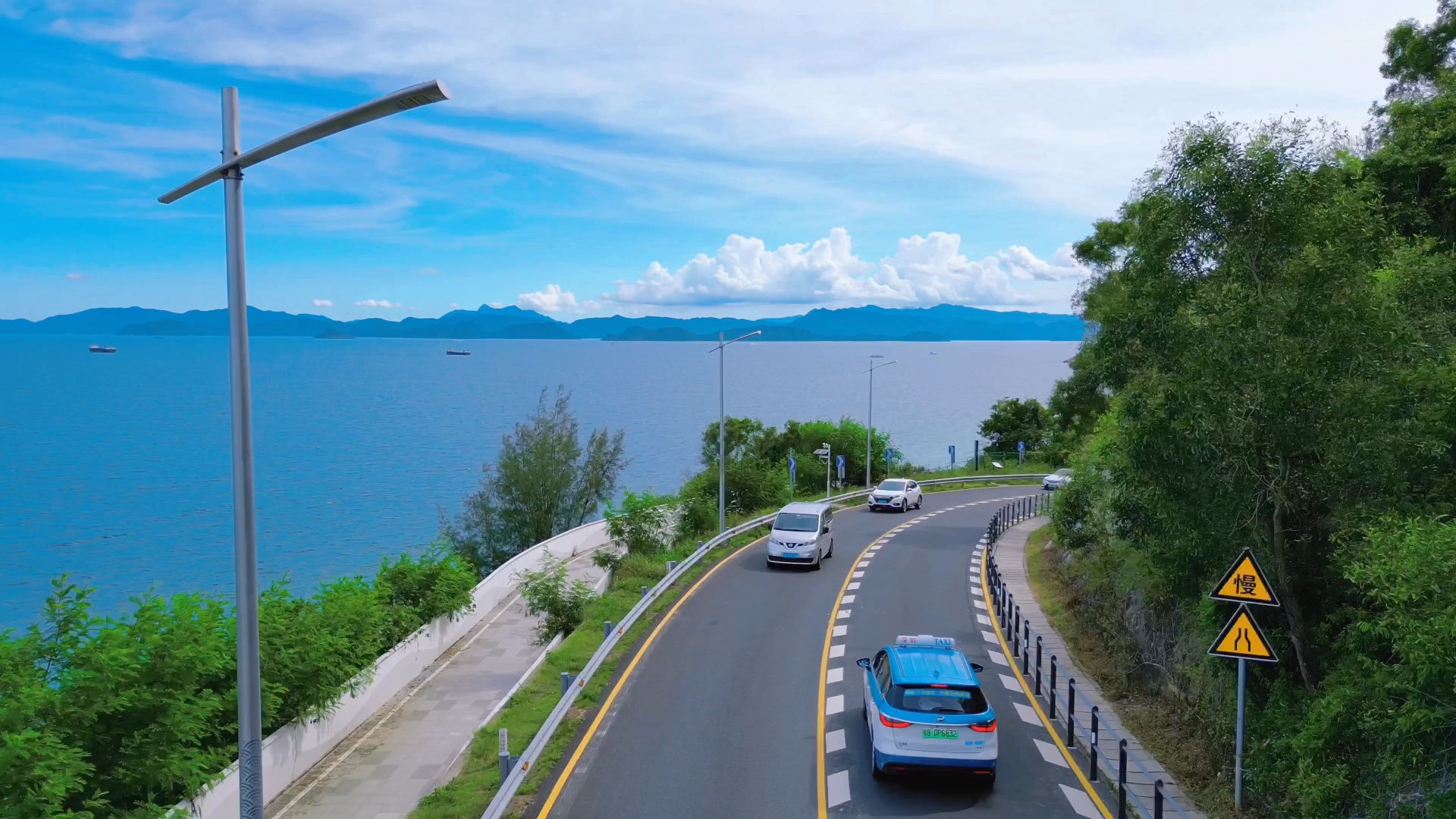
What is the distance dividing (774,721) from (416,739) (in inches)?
284

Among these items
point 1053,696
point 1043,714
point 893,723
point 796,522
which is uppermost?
point 893,723

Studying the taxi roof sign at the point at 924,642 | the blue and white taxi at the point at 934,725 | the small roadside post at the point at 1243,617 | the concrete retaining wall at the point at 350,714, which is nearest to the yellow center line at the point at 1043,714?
the blue and white taxi at the point at 934,725

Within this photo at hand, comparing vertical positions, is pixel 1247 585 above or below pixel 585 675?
above

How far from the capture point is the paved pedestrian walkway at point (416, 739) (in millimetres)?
15125

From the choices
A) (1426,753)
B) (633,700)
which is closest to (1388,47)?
(1426,753)

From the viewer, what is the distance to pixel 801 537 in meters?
29.2

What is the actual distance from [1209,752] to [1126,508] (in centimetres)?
359

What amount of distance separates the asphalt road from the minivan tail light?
0.97m

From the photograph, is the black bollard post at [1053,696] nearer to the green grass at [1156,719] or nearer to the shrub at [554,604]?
the green grass at [1156,719]

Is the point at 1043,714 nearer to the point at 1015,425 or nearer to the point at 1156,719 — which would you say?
the point at 1156,719

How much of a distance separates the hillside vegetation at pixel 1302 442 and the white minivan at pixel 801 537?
15.5 metres

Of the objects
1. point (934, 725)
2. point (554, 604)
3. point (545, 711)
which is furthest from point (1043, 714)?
point (554, 604)

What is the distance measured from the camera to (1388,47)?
2773 cm

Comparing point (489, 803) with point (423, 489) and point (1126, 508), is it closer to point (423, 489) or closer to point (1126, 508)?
point (1126, 508)
